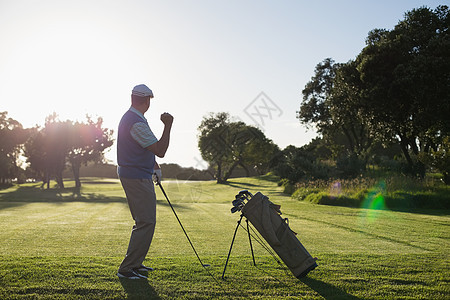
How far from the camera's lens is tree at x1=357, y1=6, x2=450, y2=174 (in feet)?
82.7

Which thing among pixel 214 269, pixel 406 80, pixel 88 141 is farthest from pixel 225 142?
pixel 214 269

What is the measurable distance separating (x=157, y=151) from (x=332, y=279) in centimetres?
297

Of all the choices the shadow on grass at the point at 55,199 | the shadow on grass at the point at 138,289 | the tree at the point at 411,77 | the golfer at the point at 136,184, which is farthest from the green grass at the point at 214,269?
the tree at the point at 411,77

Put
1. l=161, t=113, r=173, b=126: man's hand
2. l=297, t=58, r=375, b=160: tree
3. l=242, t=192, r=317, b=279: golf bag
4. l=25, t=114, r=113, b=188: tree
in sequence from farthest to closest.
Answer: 1. l=25, t=114, r=113, b=188: tree
2. l=297, t=58, r=375, b=160: tree
3. l=242, t=192, r=317, b=279: golf bag
4. l=161, t=113, r=173, b=126: man's hand

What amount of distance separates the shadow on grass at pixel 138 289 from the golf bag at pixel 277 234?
163 cm

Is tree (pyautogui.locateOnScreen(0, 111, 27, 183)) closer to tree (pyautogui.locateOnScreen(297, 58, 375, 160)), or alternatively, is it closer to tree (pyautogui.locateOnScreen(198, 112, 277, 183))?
tree (pyautogui.locateOnScreen(198, 112, 277, 183))

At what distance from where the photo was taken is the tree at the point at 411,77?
25.2m

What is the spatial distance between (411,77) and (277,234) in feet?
74.1

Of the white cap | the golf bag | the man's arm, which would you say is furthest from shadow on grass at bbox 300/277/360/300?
the white cap

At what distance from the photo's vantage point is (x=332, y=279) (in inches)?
227

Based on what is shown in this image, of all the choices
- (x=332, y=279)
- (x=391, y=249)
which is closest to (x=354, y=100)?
(x=391, y=249)

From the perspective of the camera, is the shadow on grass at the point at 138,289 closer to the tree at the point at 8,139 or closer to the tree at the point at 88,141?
the tree at the point at 88,141

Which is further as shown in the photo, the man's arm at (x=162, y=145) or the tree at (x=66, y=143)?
the tree at (x=66, y=143)

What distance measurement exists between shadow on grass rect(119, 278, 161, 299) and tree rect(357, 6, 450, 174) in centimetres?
2394
